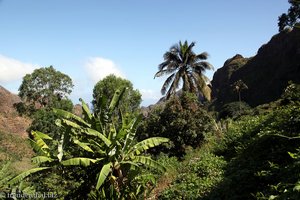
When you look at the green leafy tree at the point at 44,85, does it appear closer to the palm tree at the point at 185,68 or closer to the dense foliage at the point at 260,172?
the palm tree at the point at 185,68

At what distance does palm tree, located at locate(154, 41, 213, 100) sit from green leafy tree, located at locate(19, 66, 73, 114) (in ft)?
64.0

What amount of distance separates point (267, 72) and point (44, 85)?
55.0 metres

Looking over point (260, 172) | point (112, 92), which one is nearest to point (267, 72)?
point (112, 92)

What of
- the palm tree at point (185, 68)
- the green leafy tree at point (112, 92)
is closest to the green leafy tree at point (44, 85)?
the green leafy tree at point (112, 92)

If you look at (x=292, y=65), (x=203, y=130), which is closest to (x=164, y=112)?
(x=203, y=130)

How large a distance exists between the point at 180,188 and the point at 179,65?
1765 centimetres

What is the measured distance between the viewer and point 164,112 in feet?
67.4

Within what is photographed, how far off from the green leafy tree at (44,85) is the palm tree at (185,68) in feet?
64.0

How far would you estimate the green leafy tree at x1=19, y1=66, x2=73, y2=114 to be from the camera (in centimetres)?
4250

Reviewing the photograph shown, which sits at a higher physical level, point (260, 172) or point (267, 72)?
point (267, 72)

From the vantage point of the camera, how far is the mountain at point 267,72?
227ft

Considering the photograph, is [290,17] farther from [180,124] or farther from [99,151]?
[99,151]

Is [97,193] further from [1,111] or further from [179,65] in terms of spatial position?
[1,111]

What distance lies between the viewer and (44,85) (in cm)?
4353
